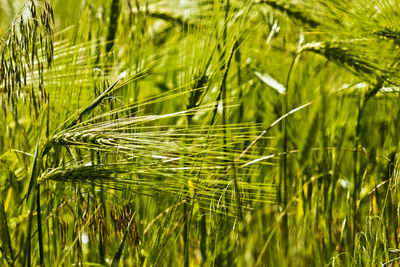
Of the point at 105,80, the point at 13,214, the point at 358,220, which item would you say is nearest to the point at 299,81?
the point at 358,220

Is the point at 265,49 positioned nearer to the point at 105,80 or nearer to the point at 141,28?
the point at 141,28

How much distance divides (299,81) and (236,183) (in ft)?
2.30

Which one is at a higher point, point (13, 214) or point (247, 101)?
point (247, 101)

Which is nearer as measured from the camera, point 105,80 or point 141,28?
point 105,80

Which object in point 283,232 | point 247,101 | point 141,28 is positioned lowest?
point 283,232

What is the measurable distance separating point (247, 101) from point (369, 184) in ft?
1.28

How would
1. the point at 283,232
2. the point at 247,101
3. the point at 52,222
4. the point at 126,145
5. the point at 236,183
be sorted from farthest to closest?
the point at 247,101, the point at 283,232, the point at 52,222, the point at 236,183, the point at 126,145

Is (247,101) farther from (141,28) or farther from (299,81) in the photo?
(141,28)

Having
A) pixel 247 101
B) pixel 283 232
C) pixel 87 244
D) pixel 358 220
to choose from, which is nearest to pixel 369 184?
pixel 358 220

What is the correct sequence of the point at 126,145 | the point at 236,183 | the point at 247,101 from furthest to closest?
the point at 247,101 → the point at 236,183 → the point at 126,145

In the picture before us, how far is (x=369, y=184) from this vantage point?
49.6 inches

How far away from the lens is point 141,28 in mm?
1099

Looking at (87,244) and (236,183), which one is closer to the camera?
(236,183)

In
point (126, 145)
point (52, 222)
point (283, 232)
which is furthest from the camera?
point (283, 232)
